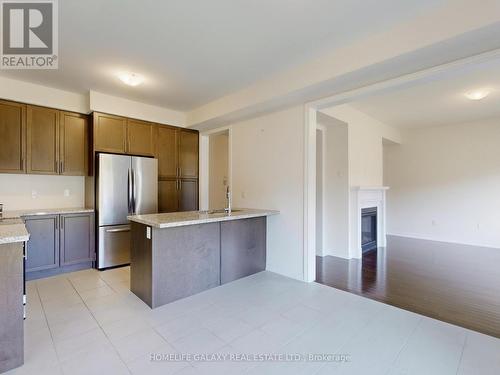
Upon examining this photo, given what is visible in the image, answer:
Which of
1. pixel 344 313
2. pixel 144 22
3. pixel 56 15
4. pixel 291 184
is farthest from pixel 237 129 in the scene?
pixel 344 313

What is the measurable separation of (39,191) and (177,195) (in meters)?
2.11

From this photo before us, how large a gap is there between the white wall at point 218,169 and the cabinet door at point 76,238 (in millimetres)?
2907

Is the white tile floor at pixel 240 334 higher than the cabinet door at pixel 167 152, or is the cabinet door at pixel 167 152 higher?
the cabinet door at pixel 167 152

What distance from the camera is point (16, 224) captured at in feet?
8.16

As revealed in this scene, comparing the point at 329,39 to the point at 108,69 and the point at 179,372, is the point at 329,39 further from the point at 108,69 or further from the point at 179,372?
the point at 179,372

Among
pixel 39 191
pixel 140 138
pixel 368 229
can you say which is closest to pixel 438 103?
pixel 368 229

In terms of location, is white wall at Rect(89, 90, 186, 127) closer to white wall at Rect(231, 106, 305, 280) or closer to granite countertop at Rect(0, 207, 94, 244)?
white wall at Rect(231, 106, 305, 280)

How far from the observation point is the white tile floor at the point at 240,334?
71.7 inches

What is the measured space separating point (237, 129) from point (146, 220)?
8.10ft

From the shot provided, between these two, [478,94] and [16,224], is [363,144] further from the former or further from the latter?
[16,224]

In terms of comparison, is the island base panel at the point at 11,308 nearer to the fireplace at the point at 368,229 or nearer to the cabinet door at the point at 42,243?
the cabinet door at the point at 42,243

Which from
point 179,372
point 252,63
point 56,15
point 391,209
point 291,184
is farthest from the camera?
point 391,209

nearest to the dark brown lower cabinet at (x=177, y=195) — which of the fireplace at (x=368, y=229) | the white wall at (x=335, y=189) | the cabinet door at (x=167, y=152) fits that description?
the cabinet door at (x=167, y=152)

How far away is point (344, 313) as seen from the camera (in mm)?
2605
